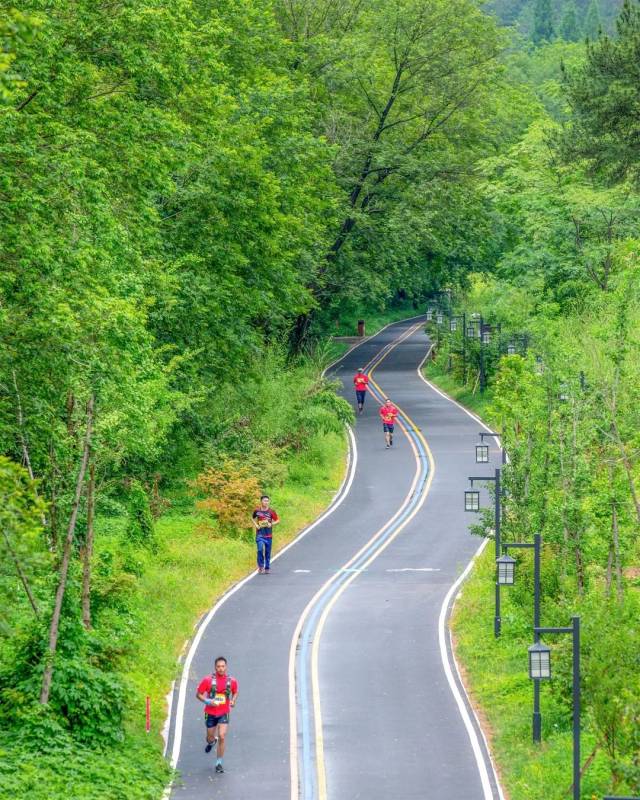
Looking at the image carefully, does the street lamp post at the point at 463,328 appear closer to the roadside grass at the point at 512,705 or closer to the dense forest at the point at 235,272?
the dense forest at the point at 235,272

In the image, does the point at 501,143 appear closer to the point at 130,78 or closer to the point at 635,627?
the point at 130,78

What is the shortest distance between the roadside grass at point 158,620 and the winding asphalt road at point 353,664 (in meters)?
0.49

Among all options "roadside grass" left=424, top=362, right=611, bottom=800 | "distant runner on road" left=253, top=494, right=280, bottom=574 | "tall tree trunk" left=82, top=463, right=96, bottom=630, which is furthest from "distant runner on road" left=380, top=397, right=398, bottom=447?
"tall tree trunk" left=82, top=463, right=96, bottom=630

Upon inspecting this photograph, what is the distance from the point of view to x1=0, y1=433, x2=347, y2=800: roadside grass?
58.0 feet

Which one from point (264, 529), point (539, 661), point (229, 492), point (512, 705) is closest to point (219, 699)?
point (539, 661)

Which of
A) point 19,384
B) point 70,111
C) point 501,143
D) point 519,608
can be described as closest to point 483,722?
point 519,608

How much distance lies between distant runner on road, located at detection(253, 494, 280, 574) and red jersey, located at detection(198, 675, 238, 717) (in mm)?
11157

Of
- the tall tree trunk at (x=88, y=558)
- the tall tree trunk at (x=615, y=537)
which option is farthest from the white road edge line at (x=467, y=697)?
the tall tree trunk at (x=88, y=558)

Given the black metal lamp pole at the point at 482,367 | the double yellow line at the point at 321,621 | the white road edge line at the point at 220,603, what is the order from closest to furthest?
the double yellow line at the point at 321,621 → the white road edge line at the point at 220,603 → the black metal lamp pole at the point at 482,367

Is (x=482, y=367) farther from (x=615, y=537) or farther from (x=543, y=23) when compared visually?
(x=543, y=23)

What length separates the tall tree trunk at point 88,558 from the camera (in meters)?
20.3

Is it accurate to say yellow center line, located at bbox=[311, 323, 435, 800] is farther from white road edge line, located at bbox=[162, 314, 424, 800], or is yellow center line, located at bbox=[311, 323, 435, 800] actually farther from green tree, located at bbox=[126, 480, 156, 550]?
green tree, located at bbox=[126, 480, 156, 550]

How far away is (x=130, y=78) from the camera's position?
→ 92.1 feet

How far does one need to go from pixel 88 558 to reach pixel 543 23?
626ft
